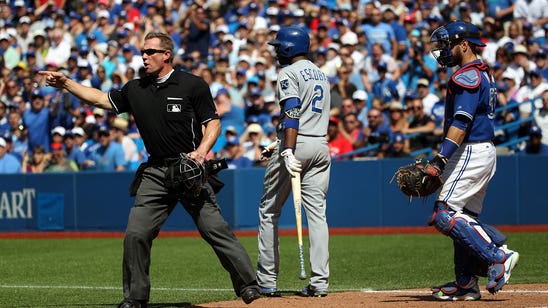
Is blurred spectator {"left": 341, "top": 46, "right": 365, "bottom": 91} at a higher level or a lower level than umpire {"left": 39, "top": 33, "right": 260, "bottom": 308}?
higher

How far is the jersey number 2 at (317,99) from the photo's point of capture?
9.20 m

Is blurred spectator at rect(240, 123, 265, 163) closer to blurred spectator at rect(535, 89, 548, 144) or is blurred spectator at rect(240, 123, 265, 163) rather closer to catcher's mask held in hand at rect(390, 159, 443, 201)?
blurred spectator at rect(535, 89, 548, 144)

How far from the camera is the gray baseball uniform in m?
9.12

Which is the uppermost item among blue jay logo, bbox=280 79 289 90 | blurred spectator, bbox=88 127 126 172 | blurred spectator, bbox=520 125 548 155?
blue jay logo, bbox=280 79 289 90

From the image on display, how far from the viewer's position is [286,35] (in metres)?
9.24

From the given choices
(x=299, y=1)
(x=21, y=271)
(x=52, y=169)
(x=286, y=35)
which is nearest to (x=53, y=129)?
(x=52, y=169)

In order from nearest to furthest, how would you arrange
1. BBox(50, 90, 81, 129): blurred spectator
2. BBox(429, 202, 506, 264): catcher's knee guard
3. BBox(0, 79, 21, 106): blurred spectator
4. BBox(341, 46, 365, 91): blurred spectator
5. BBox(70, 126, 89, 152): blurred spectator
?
BBox(429, 202, 506, 264): catcher's knee guard → BBox(341, 46, 365, 91): blurred spectator → BBox(70, 126, 89, 152): blurred spectator → BBox(50, 90, 81, 129): blurred spectator → BBox(0, 79, 21, 106): blurred spectator

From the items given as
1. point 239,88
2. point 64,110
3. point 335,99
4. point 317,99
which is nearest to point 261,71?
point 239,88

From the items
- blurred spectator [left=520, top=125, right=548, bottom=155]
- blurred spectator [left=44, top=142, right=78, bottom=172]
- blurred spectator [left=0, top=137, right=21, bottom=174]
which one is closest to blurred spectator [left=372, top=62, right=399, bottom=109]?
blurred spectator [left=520, top=125, right=548, bottom=155]

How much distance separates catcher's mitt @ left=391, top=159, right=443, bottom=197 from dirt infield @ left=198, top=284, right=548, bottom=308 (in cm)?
92

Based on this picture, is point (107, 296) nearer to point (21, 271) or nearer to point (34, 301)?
point (34, 301)

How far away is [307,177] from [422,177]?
4.17ft

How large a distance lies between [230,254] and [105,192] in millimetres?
10620

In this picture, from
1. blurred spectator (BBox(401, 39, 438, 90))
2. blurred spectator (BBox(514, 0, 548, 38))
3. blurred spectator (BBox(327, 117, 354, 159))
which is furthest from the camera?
blurred spectator (BBox(514, 0, 548, 38))
